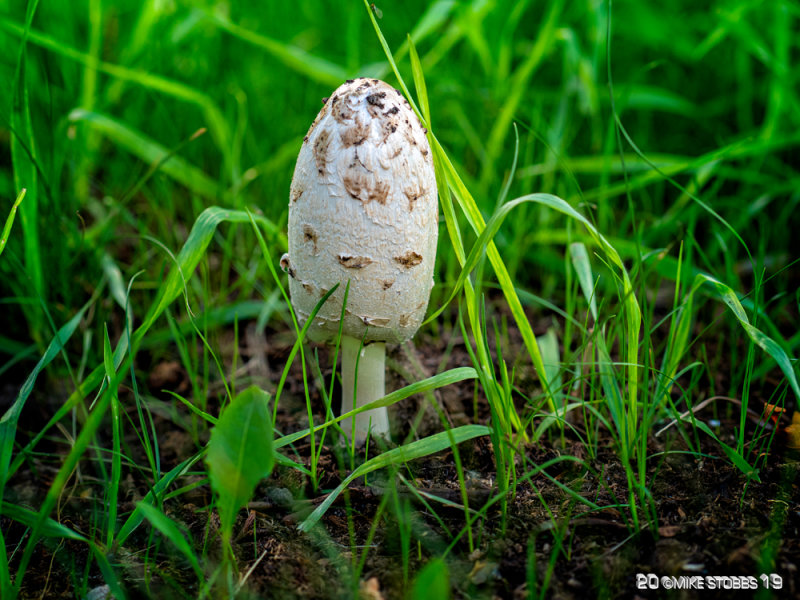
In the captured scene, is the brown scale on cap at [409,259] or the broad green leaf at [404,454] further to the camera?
→ the brown scale on cap at [409,259]

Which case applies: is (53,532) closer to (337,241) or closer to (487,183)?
(337,241)

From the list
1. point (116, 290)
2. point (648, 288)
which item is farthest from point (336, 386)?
point (648, 288)

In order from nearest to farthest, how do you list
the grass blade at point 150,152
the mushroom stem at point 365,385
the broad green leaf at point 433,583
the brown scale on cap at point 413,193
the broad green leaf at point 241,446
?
1. the broad green leaf at point 433,583
2. the broad green leaf at point 241,446
3. the brown scale on cap at point 413,193
4. the mushroom stem at point 365,385
5. the grass blade at point 150,152

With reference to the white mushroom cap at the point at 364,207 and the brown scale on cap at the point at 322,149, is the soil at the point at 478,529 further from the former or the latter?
the brown scale on cap at the point at 322,149

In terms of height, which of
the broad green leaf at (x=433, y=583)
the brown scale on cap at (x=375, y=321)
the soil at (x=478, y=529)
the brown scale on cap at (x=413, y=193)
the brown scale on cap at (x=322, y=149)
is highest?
the brown scale on cap at (x=322, y=149)

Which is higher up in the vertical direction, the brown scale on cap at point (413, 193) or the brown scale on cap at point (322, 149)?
the brown scale on cap at point (322, 149)

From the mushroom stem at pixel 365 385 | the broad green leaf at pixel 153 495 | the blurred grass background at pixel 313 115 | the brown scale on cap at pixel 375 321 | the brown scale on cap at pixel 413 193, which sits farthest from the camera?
the blurred grass background at pixel 313 115

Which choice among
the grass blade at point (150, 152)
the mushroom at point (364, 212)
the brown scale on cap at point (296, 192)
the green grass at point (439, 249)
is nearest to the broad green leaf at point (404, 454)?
the green grass at point (439, 249)
